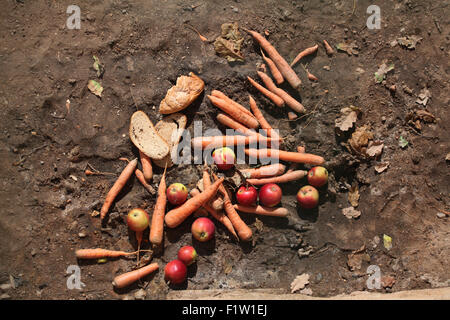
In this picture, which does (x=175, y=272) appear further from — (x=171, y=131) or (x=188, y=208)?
(x=171, y=131)

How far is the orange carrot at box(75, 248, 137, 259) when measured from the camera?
155 inches

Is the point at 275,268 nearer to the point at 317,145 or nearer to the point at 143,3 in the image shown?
the point at 317,145

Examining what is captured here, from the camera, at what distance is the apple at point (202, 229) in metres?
3.93

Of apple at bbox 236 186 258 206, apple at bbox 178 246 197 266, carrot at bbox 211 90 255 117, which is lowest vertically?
apple at bbox 178 246 197 266

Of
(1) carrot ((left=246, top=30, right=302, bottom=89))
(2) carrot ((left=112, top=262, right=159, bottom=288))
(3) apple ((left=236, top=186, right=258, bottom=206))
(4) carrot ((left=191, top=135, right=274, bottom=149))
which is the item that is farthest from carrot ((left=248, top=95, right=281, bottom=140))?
(2) carrot ((left=112, top=262, right=159, bottom=288))

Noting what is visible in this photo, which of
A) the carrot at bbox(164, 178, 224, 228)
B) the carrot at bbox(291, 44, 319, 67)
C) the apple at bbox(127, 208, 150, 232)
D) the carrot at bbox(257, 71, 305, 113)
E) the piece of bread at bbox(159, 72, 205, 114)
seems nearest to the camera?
the apple at bbox(127, 208, 150, 232)

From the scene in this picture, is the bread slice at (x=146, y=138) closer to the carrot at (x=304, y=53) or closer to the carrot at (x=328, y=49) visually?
the carrot at (x=304, y=53)

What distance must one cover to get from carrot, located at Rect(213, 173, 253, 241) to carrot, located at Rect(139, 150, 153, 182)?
2.59 feet

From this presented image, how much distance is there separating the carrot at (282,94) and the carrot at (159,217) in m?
1.68

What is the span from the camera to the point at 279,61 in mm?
4383

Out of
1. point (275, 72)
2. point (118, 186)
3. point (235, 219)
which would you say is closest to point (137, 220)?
point (118, 186)

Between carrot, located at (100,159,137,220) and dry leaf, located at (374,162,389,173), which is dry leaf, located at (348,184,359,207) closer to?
dry leaf, located at (374,162,389,173)

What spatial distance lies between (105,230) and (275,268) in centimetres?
208

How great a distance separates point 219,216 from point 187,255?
0.60 metres
